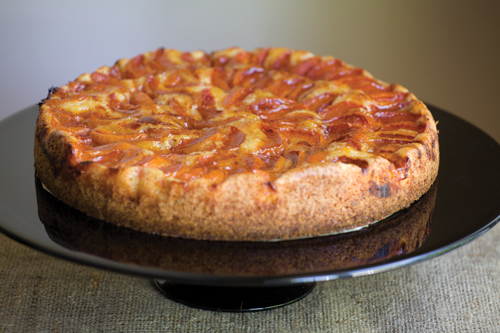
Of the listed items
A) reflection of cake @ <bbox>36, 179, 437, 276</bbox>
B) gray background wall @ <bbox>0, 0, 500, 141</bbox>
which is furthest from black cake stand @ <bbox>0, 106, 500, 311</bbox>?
gray background wall @ <bbox>0, 0, 500, 141</bbox>

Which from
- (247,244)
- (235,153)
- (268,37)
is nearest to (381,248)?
(247,244)

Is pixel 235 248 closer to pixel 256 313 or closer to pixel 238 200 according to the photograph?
pixel 238 200

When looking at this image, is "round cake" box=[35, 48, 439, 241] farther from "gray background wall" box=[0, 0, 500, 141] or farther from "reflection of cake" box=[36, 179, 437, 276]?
"gray background wall" box=[0, 0, 500, 141]

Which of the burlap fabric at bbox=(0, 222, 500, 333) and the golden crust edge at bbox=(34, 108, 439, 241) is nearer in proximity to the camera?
the golden crust edge at bbox=(34, 108, 439, 241)

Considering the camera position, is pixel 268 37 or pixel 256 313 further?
pixel 268 37

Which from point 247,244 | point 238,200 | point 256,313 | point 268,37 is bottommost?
point 256,313

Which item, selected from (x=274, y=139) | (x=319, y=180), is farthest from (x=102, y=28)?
(x=319, y=180)

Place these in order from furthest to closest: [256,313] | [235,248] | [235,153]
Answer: [256,313] → [235,153] → [235,248]
